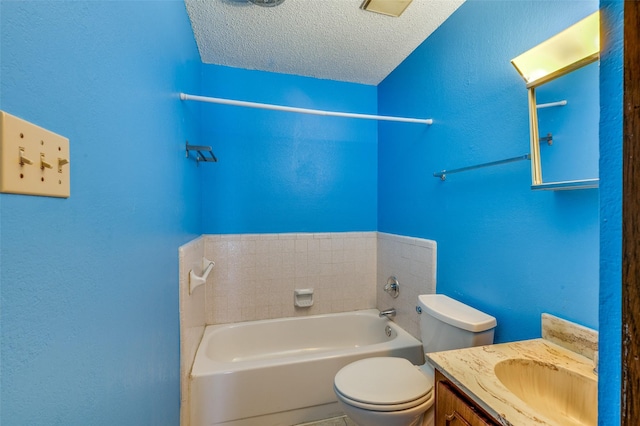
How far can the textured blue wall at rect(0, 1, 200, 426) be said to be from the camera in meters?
0.42

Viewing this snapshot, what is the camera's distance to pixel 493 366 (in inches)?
37.2

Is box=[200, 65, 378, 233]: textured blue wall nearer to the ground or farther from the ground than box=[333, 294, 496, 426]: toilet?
farther from the ground

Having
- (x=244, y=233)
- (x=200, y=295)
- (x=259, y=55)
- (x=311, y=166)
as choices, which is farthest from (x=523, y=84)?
(x=200, y=295)

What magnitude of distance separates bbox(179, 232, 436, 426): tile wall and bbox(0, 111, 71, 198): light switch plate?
1440 millimetres

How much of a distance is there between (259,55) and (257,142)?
2.20ft

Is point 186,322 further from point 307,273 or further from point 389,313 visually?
point 389,313

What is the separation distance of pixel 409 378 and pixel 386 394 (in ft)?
0.60

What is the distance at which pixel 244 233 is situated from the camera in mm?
2312

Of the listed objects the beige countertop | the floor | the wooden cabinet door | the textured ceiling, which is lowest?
the floor

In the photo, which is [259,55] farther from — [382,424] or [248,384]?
[382,424]

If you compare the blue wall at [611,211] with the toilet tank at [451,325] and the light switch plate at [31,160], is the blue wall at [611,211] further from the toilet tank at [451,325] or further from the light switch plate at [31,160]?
the toilet tank at [451,325]

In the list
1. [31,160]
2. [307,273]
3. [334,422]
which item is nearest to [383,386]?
[334,422]

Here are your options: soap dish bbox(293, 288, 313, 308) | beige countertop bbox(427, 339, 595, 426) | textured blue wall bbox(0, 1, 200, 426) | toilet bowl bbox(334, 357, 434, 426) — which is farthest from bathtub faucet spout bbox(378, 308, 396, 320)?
textured blue wall bbox(0, 1, 200, 426)

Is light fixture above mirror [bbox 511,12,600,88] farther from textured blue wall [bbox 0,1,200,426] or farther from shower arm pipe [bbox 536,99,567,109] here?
textured blue wall [bbox 0,1,200,426]
